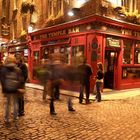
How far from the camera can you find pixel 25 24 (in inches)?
891

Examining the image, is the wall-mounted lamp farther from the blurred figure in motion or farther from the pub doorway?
the blurred figure in motion

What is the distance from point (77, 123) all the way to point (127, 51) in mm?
9414

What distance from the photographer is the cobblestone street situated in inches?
252

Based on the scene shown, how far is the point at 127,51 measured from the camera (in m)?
16.1

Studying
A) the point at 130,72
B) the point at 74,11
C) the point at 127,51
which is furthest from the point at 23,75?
the point at 130,72

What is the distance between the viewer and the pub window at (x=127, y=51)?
15852 millimetres

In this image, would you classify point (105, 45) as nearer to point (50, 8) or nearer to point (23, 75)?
point (50, 8)

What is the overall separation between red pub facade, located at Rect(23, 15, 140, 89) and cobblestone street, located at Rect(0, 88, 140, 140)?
4.26m

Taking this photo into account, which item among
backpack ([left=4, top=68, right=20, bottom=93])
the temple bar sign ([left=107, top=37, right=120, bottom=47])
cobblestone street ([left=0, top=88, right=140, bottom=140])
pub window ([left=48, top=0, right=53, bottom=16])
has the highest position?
pub window ([left=48, top=0, right=53, bottom=16])

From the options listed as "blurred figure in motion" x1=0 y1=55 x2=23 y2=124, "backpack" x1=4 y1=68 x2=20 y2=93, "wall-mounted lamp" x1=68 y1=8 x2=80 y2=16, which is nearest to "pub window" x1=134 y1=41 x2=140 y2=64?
"wall-mounted lamp" x1=68 y1=8 x2=80 y2=16

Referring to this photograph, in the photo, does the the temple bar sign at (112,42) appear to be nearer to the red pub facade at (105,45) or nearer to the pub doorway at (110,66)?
the red pub facade at (105,45)

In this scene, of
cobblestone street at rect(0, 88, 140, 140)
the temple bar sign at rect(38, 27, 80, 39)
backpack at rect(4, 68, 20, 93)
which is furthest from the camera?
the temple bar sign at rect(38, 27, 80, 39)

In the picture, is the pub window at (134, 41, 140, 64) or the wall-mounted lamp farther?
the pub window at (134, 41, 140, 64)

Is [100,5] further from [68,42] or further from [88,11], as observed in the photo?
[68,42]
